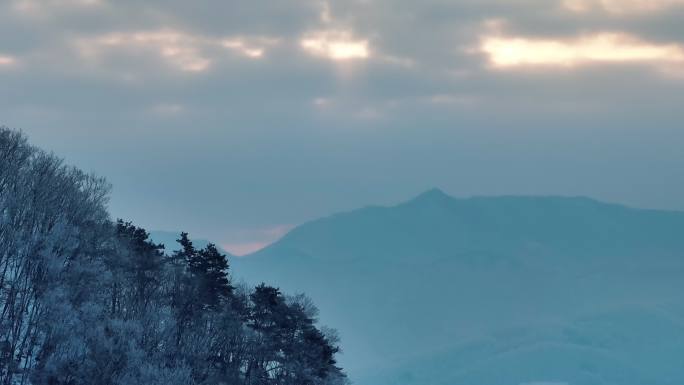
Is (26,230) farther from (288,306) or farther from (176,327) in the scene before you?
(288,306)

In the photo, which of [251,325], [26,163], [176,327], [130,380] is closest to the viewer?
[130,380]

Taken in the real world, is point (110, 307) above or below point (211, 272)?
below

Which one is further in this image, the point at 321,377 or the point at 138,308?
the point at 321,377

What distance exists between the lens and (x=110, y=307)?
9881cm

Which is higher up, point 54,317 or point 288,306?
point 288,306

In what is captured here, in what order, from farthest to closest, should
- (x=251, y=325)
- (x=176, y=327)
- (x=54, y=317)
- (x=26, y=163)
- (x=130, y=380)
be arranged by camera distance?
(x=251, y=325) → (x=176, y=327) → (x=26, y=163) → (x=130, y=380) → (x=54, y=317)

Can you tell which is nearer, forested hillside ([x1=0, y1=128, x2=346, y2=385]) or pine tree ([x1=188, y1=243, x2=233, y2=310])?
forested hillside ([x1=0, y1=128, x2=346, y2=385])

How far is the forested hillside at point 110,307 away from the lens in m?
79.1

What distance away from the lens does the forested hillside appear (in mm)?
79125

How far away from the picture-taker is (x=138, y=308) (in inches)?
3775

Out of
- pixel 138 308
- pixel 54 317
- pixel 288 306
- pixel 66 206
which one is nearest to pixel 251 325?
pixel 288 306

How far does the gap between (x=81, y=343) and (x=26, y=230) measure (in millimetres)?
12498

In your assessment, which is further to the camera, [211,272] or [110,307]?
[211,272]

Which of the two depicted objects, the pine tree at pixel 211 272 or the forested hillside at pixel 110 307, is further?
the pine tree at pixel 211 272
